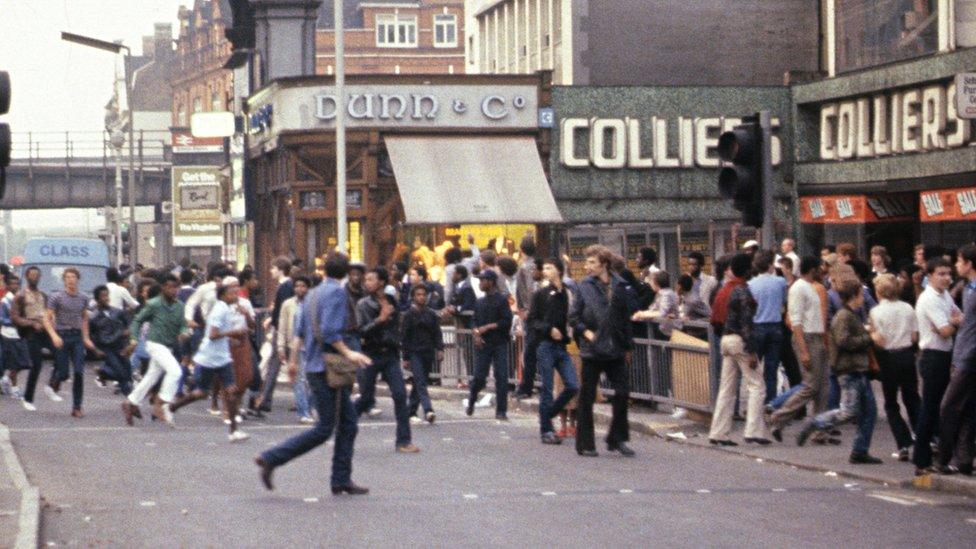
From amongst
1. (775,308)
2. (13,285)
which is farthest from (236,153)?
(775,308)

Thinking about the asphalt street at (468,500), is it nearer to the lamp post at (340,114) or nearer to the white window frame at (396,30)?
the lamp post at (340,114)

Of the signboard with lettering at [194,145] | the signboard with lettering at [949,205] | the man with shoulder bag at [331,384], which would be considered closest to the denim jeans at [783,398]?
the man with shoulder bag at [331,384]

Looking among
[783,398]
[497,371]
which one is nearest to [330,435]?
[783,398]

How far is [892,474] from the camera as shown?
14.4 metres

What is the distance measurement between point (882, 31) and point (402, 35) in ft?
232

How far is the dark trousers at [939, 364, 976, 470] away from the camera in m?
13.6

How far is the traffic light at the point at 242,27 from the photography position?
54.6 m

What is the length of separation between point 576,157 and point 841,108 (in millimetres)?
5788

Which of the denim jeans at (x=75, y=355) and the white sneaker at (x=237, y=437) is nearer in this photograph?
the white sneaker at (x=237, y=437)

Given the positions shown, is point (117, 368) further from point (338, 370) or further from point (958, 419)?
Result: point (958, 419)

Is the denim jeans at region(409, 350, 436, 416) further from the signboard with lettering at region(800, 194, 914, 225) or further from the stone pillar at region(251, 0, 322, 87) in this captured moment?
the stone pillar at region(251, 0, 322, 87)

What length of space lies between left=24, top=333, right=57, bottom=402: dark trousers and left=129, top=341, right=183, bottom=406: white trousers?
3.46 m

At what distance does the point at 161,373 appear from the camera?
68.4ft

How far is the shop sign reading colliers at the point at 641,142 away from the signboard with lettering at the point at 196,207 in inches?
1015
